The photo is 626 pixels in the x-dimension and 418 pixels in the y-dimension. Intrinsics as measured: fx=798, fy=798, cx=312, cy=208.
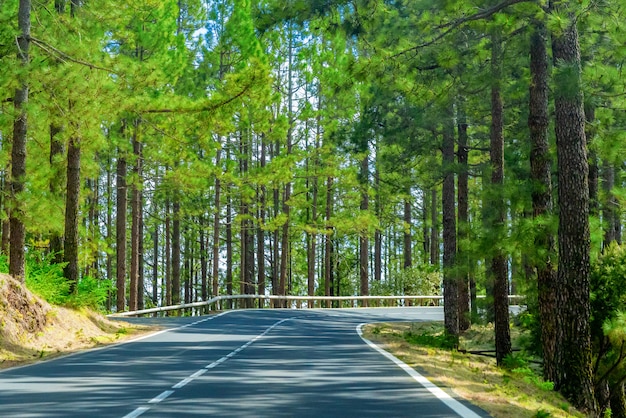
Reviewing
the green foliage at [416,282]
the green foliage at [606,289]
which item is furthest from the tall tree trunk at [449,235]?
the green foliage at [416,282]

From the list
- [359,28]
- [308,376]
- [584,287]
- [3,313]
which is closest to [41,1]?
[3,313]

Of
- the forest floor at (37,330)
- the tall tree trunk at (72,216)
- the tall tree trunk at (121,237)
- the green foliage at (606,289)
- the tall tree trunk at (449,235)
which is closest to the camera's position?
the forest floor at (37,330)

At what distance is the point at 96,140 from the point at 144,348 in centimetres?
683

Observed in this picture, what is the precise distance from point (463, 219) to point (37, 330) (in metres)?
11.8

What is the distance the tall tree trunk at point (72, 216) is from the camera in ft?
75.5

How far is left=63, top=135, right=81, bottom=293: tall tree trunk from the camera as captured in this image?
906 inches

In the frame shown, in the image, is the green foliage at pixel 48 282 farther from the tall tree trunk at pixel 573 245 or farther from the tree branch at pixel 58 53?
the tall tree trunk at pixel 573 245

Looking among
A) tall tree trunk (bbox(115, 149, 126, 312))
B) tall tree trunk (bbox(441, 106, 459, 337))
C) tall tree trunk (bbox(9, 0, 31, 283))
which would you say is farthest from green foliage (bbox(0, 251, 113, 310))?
tall tree trunk (bbox(441, 106, 459, 337))

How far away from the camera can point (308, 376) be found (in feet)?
41.3

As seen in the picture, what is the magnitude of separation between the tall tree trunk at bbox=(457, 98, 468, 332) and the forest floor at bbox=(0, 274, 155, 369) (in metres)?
8.85

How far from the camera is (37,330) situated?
18.7 m

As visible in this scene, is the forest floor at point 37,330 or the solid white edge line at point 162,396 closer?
the solid white edge line at point 162,396

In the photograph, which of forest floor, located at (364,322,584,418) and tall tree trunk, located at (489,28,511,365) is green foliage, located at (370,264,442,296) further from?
tall tree trunk, located at (489,28,511,365)

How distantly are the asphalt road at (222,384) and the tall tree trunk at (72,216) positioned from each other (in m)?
4.75
